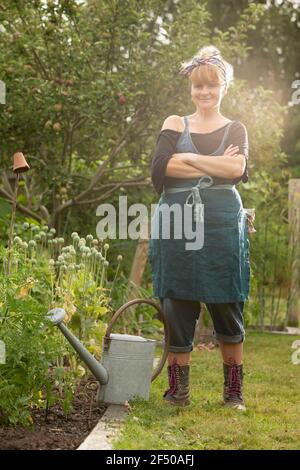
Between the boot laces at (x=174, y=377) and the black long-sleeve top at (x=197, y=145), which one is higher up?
the black long-sleeve top at (x=197, y=145)

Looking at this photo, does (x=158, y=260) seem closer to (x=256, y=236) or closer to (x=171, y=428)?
(x=171, y=428)

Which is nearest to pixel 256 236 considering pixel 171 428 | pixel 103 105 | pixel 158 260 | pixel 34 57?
pixel 103 105

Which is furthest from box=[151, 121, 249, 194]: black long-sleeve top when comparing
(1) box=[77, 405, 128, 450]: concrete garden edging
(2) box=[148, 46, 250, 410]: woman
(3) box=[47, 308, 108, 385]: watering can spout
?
(1) box=[77, 405, 128, 450]: concrete garden edging

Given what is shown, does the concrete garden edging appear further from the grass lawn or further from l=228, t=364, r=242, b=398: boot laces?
l=228, t=364, r=242, b=398: boot laces

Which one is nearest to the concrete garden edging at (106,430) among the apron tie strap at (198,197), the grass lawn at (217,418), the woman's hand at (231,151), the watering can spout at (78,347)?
the grass lawn at (217,418)

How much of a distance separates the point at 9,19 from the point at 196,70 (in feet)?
10.6

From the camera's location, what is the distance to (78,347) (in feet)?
12.2

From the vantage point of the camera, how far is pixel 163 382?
486 centimetres

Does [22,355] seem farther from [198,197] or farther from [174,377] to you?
[198,197]

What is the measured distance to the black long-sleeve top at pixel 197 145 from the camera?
4016 mm

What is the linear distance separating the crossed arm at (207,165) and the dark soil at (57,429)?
1.16 metres

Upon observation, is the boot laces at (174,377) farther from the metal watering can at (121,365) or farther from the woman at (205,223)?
the metal watering can at (121,365)

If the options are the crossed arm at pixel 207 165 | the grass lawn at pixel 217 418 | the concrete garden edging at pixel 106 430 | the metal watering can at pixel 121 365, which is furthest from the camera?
the metal watering can at pixel 121 365

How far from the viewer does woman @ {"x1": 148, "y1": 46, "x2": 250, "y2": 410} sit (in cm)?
399
